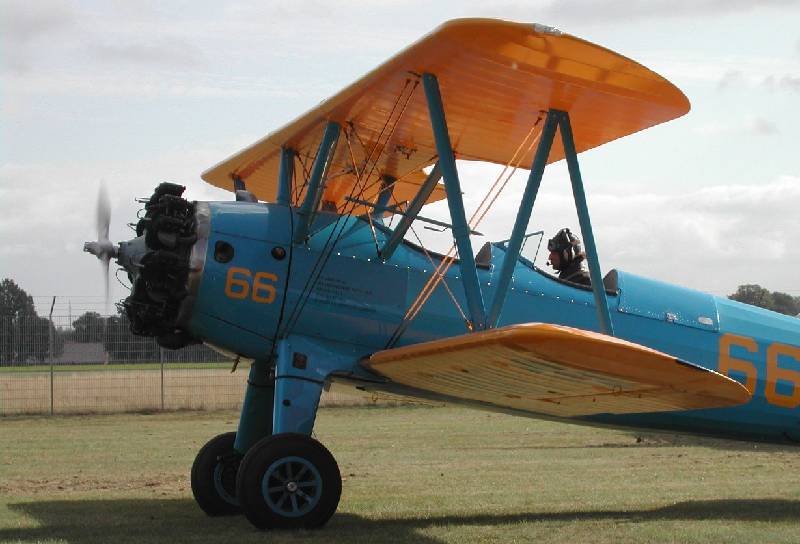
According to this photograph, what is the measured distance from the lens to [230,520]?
912 centimetres

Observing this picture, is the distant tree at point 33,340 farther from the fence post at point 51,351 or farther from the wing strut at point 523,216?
the wing strut at point 523,216

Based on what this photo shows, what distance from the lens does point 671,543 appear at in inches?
309

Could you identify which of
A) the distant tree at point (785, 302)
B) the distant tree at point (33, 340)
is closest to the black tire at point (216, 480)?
the distant tree at point (33, 340)

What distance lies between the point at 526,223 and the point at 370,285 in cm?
131

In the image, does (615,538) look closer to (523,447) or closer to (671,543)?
(671,543)

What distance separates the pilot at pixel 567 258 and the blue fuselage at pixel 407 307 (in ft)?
0.84

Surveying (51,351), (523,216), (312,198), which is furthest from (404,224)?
(51,351)

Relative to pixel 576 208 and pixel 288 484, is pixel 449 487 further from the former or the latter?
pixel 288 484

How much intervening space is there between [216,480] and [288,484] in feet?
5.62

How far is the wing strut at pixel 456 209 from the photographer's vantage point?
337 inches

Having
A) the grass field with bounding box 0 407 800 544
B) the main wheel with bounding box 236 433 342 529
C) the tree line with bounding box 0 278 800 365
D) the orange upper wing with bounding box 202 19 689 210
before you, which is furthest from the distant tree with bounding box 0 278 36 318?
the main wheel with bounding box 236 433 342 529

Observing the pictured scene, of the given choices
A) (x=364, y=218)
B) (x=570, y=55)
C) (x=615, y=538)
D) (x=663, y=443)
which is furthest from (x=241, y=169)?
(x=663, y=443)

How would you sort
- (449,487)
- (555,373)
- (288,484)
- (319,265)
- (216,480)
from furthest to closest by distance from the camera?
(449,487)
(216,480)
(319,265)
(288,484)
(555,373)

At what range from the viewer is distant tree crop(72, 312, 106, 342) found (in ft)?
77.2
